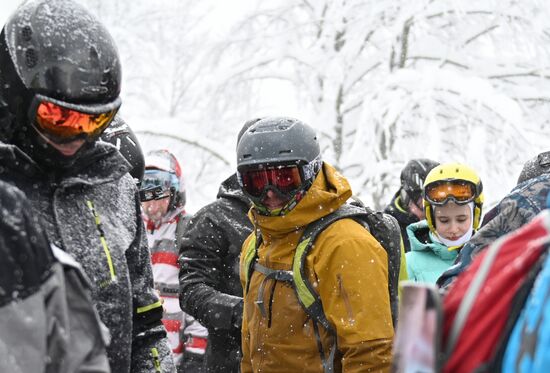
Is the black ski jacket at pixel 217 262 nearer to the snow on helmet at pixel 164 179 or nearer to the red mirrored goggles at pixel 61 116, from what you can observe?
the snow on helmet at pixel 164 179

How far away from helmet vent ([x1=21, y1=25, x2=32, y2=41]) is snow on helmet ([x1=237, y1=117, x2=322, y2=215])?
1.36 metres

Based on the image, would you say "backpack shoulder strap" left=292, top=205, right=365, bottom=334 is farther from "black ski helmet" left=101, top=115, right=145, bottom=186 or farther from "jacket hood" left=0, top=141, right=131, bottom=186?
"black ski helmet" left=101, top=115, right=145, bottom=186

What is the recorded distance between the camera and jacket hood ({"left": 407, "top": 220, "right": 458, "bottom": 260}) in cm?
531

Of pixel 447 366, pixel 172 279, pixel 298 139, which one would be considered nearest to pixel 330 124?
pixel 172 279

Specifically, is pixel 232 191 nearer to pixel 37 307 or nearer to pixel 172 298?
pixel 172 298

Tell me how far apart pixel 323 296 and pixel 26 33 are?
157 cm

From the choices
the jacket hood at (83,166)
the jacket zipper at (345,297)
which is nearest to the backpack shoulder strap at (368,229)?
the jacket zipper at (345,297)

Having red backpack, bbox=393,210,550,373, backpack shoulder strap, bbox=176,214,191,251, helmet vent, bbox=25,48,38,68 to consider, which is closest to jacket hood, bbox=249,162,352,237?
helmet vent, bbox=25,48,38,68

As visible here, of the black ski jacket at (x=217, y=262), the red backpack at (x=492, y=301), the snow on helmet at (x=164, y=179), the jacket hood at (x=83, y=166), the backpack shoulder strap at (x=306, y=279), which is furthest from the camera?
the snow on helmet at (x=164, y=179)

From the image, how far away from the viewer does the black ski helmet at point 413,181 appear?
663cm

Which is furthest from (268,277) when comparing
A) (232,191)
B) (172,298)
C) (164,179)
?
(164,179)

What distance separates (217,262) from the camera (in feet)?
16.0

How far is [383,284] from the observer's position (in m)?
3.40

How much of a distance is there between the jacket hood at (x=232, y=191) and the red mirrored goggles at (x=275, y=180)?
3.29ft
